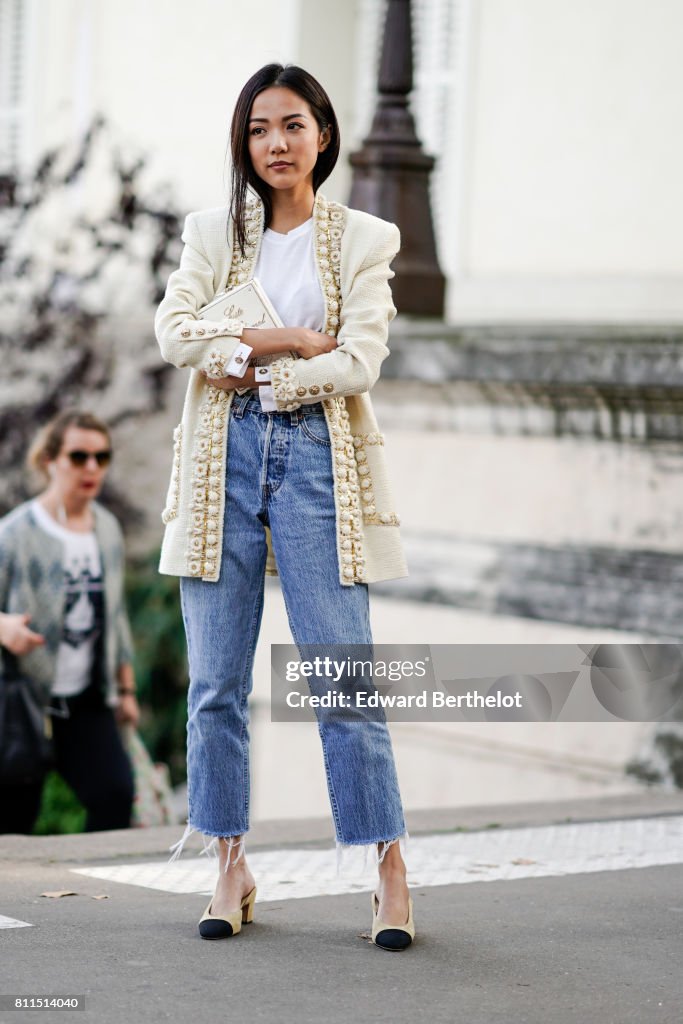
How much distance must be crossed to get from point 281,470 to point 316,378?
215 millimetres

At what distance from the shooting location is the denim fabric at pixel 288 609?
398 centimetres

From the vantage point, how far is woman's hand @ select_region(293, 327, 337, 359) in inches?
157

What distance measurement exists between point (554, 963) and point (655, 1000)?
0.33 meters

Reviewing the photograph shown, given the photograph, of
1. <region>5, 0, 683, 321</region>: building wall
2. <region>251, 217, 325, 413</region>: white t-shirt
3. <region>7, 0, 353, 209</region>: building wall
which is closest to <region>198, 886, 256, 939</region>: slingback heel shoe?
<region>251, 217, 325, 413</region>: white t-shirt

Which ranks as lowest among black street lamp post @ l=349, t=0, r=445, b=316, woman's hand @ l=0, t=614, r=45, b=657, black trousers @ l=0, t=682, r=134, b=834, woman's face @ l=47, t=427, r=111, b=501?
black trousers @ l=0, t=682, r=134, b=834

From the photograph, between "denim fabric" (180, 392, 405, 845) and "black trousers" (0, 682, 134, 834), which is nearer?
"denim fabric" (180, 392, 405, 845)

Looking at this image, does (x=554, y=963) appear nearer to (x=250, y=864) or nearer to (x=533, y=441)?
(x=250, y=864)

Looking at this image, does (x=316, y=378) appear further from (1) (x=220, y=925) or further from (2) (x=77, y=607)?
(2) (x=77, y=607)

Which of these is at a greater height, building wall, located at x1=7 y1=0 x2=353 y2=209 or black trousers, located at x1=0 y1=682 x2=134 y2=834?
building wall, located at x1=7 y1=0 x2=353 y2=209

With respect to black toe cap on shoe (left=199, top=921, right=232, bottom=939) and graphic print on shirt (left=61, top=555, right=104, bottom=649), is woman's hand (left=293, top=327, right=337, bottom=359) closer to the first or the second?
black toe cap on shoe (left=199, top=921, right=232, bottom=939)

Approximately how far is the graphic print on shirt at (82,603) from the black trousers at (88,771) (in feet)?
0.60

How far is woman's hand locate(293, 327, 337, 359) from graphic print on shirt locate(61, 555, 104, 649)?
256cm

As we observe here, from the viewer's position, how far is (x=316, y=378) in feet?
13.0

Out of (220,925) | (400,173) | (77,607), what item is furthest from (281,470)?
(400,173)
